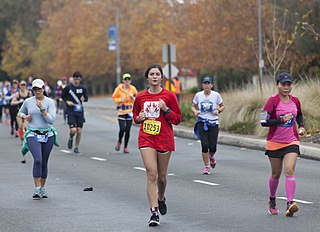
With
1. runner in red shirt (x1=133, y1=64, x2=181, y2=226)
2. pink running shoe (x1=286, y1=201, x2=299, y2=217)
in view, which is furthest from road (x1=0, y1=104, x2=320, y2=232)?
runner in red shirt (x1=133, y1=64, x2=181, y2=226)

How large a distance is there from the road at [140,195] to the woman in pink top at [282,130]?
0.56 m

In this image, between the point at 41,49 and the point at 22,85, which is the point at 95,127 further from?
the point at 41,49

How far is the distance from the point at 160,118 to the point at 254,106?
1586 cm

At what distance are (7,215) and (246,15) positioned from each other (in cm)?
3829

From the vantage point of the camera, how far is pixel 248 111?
26266 mm

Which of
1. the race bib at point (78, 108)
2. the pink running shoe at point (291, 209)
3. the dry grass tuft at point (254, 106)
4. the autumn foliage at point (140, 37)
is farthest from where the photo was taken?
the autumn foliage at point (140, 37)

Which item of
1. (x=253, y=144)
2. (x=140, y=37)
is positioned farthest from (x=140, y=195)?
(x=140, y=37)

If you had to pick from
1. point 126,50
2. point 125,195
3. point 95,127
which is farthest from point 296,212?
point 126,50

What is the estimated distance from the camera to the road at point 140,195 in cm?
1055

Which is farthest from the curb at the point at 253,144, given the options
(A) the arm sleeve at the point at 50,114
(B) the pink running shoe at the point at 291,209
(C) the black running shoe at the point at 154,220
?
(C) the black running shoe at the point at 154,220

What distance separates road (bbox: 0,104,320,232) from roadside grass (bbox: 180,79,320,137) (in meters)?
2.92

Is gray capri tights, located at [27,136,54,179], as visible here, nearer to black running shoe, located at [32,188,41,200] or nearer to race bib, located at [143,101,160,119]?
black running shoe, located at [32,188,41,200]

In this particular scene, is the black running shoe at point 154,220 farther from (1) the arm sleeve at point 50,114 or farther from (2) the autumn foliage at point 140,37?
(2) the autumn foliage at point 140,37

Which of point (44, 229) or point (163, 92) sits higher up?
point (163, 92)
